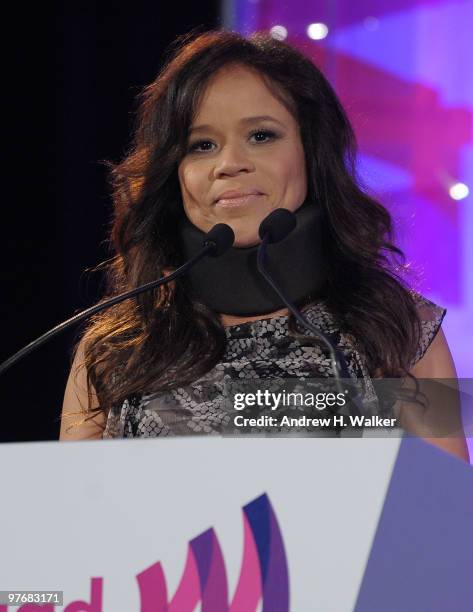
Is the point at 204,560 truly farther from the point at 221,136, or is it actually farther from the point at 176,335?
the point at 221,136

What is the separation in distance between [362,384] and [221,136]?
620 millimetres

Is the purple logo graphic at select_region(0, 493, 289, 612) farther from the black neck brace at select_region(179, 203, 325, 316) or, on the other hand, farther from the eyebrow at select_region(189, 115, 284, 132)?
the eyebrow at select_region(189, 115, 284, 132)

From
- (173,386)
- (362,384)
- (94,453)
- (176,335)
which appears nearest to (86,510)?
(94,453)

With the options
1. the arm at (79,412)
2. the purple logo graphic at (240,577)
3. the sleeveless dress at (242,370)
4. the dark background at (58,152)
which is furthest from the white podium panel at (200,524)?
the dark background at (58,152)

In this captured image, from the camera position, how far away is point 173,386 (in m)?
1.26

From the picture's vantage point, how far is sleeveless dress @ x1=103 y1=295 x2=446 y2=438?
47.0 inches

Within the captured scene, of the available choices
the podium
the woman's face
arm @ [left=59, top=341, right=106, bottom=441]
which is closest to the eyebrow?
the woman's face

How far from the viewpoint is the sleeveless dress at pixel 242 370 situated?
3.92ft

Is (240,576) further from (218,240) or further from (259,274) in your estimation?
(259,274)

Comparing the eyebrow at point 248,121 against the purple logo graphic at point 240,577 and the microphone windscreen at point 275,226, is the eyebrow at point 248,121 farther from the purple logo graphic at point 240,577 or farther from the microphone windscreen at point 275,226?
the purple logo graphic at point 240,577

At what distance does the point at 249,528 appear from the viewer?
2.35 ft

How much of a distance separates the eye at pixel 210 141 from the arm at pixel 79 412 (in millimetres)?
352

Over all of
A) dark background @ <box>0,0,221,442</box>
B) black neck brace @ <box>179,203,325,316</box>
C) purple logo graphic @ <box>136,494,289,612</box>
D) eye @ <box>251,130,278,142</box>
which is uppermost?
dark background @ <box>0,0,221,442</box>

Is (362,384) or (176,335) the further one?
(176,335)
